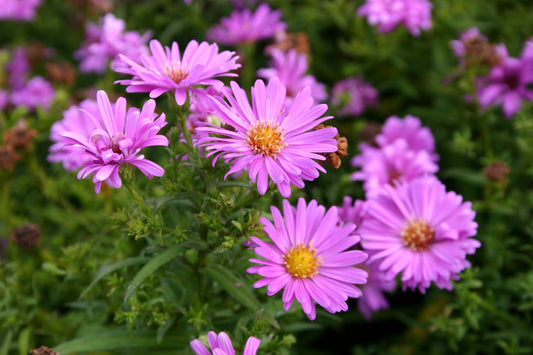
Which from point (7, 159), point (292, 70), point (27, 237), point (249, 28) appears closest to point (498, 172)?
point (292, 70)

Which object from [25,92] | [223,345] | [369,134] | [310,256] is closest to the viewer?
[223,345]

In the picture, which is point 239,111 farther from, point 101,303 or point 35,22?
point 35,22

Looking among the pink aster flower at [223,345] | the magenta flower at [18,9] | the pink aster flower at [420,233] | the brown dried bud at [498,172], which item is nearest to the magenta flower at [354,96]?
the brown dried bud at [498,172]

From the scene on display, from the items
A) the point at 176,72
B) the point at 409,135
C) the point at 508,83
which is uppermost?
the point at 508,83

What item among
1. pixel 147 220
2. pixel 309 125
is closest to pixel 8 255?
pixel 147 220

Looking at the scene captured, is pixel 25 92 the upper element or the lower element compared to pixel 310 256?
upper

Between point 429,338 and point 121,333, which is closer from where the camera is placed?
point 121,333

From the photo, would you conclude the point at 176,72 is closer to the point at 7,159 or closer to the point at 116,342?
the point at 116,342
